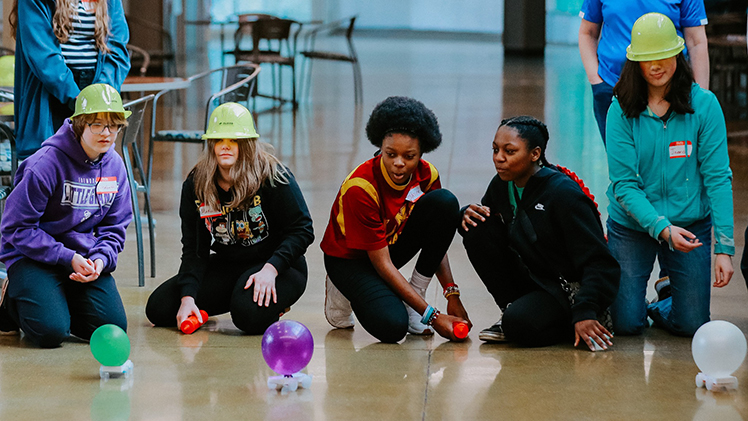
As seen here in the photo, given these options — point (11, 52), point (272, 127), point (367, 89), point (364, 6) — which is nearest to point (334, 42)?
point (364, 6)

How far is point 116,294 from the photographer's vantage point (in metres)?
3.72

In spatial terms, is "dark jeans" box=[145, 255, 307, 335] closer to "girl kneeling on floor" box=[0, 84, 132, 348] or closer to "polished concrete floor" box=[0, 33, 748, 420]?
"polished concrete floor" box=[0, 33, 748, 420]

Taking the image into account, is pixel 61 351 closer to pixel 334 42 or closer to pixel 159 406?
pixel 159 406

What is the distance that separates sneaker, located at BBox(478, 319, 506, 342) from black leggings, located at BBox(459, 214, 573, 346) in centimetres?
5

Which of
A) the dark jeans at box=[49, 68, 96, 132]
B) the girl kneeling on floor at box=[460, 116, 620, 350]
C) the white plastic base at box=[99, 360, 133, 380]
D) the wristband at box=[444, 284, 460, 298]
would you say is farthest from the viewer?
the dark jeans at box=[49, 68, 96, 132]

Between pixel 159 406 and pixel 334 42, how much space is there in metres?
19.3

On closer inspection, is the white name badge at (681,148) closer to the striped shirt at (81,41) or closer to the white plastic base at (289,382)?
the white plastic base at (289,382)

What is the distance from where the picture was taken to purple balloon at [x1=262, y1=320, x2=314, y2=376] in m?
3.04

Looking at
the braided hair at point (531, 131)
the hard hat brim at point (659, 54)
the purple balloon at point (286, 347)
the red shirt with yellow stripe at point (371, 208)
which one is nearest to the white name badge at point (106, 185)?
the red shirt with yellow stripe at point (371, 208)

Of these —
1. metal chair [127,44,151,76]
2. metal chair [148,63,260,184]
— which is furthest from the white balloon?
metal chair [127,44,151,76]

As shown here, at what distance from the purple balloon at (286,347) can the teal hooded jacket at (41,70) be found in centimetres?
179

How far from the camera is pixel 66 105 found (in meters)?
4.30

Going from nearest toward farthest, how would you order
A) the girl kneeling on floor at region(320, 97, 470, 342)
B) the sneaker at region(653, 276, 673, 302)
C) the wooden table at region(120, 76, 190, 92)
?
the girl kneeling on floor at region(320, 97, 470, 342) → the sneaker at region(653, 276, 673, 302) → the wooden table at region(120, 76, 190, 92)

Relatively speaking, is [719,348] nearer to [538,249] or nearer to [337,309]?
[538,249]
